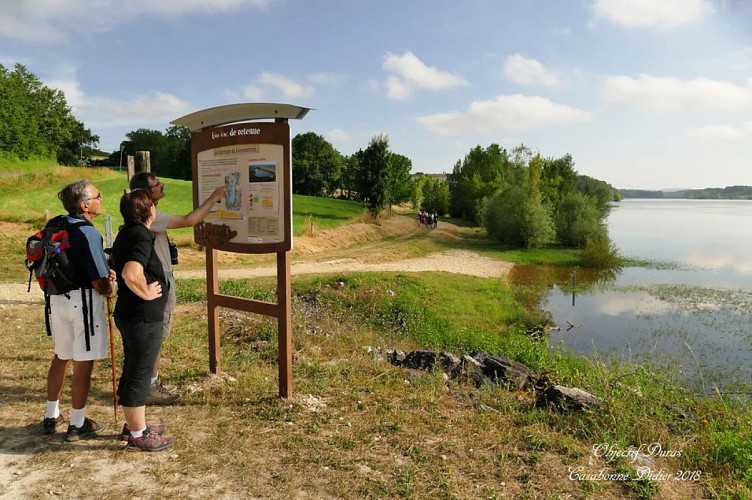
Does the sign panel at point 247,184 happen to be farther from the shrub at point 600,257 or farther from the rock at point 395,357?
the shrub at point 600,257

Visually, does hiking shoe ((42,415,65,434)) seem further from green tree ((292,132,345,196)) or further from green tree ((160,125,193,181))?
green tree ((160,125,193,181))

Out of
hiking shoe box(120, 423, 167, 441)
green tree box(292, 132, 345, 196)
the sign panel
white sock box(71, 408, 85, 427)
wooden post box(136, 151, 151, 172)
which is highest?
green tree box(292, 132, 345, 196)

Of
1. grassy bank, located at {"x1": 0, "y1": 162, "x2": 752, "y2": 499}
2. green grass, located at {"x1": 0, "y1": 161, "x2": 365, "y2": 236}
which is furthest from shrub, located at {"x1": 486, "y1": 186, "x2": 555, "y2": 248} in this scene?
grassy bank, located at {"x1": 0, "y1": 162, "x2": 752, "y2": 499}

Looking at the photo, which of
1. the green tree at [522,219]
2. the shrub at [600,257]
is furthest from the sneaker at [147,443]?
the green tree at [522,219]

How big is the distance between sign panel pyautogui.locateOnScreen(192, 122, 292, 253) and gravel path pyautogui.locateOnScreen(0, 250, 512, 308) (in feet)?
24.4

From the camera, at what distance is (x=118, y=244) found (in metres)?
3.48

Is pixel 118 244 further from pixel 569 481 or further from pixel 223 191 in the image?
pixel 569 481

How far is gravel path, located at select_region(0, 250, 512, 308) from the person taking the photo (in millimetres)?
10719

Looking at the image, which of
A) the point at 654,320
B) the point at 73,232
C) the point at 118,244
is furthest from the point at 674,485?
the point at 654,320

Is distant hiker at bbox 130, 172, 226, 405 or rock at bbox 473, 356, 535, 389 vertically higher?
distant hiker at bbox 130, 172, 226, 405

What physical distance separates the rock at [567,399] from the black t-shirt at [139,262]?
13.4 feet

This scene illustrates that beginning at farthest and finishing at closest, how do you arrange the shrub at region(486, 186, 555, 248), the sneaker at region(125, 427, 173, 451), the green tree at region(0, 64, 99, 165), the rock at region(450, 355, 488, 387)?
1. the green tree at region(0, 64, 99, 165)
2. the shrub at region(486, 186, 555, 248)
3. the rock at region(450, 355, 488, 387)
4. the sneaker at region(125, 427, 173, 451)

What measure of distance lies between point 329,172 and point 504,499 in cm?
7206

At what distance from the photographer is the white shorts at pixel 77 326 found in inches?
144
